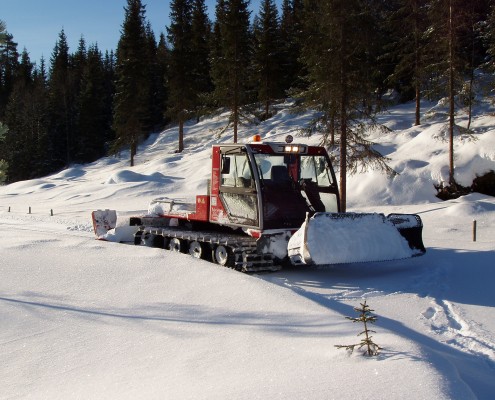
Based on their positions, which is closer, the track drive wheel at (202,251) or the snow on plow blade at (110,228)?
the track drive wheel at (202,251)

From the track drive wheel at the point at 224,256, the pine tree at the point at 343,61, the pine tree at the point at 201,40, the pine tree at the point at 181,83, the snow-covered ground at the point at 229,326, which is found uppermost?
the pine tree at the point at 201,40

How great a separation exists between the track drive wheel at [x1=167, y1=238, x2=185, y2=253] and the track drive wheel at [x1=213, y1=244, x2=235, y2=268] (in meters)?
1.33

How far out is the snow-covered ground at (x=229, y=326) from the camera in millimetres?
4453

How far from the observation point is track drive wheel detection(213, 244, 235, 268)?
33.9ft

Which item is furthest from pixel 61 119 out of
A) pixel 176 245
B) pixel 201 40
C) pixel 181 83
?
pixel 176 245

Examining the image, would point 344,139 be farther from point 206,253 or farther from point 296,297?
point 296,297

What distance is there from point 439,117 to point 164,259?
31.6 metres

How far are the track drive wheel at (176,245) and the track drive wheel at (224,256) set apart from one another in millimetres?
1328

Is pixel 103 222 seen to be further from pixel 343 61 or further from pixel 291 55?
pixel 291 55

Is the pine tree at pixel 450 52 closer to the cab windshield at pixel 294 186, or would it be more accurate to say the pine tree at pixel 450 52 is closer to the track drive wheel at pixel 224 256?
the cab windshield at pixel 294 186

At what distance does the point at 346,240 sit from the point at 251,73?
37531 mm

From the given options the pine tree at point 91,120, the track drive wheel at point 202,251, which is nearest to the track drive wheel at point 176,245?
the track drive wheel at point 202,251

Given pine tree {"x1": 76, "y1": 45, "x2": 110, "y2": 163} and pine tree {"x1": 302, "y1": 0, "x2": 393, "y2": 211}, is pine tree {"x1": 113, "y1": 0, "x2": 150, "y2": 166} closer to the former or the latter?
pine tree {"x1": 76, "y1": 45, "x2": 110, "y2": 163}

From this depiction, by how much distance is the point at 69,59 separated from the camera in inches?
3145
